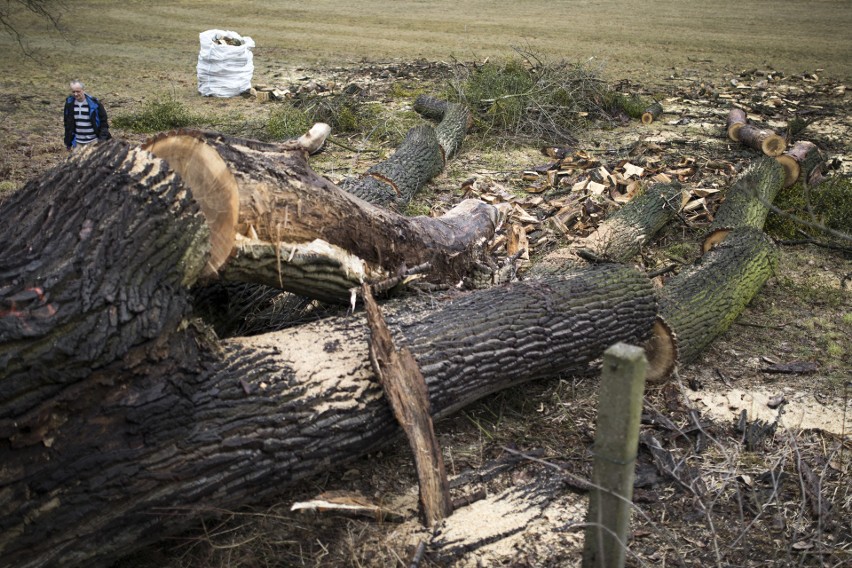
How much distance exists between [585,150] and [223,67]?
5.78 m

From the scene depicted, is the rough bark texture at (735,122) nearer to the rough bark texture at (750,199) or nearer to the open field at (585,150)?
the open field at (585,150)

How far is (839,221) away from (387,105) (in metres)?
6.27

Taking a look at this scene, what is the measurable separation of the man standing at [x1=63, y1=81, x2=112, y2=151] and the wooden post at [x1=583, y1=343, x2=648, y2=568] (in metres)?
7.15

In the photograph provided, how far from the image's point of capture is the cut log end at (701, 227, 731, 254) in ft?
20.7

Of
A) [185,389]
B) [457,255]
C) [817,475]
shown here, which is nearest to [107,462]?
[185,389]

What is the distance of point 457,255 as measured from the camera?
5.21 meters

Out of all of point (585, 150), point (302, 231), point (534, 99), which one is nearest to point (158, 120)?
point (534, 99)

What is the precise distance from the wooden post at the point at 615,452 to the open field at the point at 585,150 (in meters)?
0.30

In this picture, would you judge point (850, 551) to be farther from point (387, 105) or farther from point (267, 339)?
point (387, 105)

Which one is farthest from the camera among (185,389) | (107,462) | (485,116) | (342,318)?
(485,116)

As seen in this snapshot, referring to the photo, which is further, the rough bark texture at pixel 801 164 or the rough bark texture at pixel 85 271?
the rough bark texture at pixel 801 164

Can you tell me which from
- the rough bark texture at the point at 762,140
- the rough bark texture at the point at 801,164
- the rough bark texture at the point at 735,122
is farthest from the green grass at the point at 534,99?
the rough bark texture at the point at 801,164

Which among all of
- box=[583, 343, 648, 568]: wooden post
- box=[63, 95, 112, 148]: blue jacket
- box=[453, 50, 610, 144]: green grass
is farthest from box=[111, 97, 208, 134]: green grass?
box=[583, 343, 648, 568]: wooden post

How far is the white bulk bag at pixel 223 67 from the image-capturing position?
11422 millimetres
